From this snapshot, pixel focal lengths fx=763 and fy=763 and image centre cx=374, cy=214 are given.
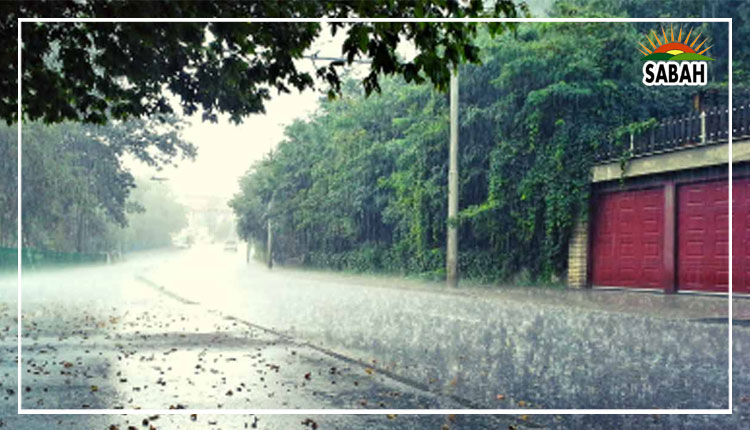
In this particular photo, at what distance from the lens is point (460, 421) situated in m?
5.16

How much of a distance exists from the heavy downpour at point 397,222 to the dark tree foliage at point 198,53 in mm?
25

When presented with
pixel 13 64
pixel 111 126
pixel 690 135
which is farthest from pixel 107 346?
pixel 690 135

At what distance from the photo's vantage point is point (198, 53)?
659cm

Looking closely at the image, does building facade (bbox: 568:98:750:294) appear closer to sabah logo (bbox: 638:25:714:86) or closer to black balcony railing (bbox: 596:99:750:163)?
black balcony railing (bbox: 596:99:750:163)

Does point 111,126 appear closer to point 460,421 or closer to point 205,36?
point 205,36

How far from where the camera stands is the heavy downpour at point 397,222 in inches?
229

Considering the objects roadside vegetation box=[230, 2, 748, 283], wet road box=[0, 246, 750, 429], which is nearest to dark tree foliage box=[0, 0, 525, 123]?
roadside vegetation box=[230, 2, 748, 283]

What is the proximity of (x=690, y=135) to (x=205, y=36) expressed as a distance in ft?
21.3

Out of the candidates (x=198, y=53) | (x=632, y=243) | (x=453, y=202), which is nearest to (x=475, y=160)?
(x=453, y=202)

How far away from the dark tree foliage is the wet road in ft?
7.92

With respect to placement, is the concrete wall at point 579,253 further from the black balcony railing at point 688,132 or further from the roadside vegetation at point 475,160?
the black balcony railing at point 688,132

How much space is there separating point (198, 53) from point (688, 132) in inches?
256

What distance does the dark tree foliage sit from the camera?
5328 millimetres

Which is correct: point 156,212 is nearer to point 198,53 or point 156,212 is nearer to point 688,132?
point 198,53
